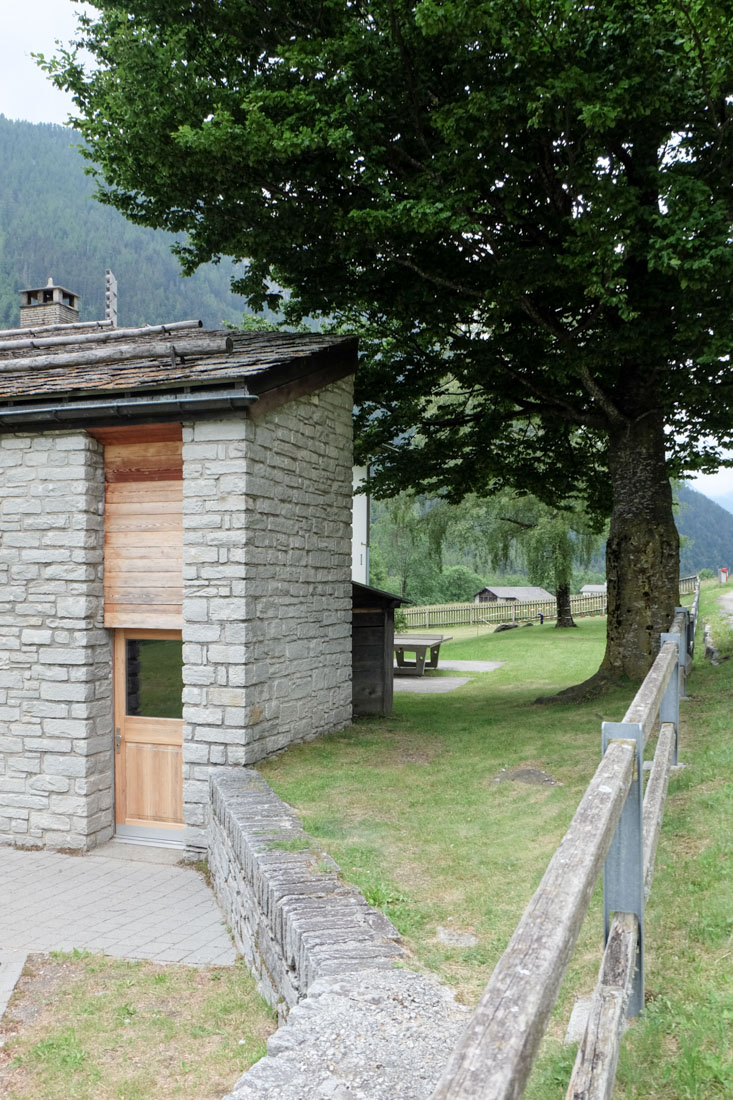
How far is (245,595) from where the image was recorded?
25.9 ft

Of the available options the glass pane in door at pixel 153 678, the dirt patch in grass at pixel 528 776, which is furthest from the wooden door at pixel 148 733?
the dirt patch in grass at pixel 528 776

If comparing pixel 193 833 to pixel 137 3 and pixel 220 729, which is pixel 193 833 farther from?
pixel 137 3

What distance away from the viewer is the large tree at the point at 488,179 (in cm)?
794

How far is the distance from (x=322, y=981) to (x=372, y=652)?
9170 millimetres

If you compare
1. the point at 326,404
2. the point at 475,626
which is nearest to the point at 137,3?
the point at 326,404

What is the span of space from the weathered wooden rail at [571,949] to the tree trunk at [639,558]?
25.5ft

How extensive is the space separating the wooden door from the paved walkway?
0.37 meters

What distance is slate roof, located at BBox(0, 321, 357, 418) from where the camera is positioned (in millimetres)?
8180

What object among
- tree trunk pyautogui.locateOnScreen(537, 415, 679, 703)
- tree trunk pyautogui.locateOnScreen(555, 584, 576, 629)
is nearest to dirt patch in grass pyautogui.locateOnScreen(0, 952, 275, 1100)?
tree trunk pyautogui.locateOnScreen(537, 415, 679, 703)

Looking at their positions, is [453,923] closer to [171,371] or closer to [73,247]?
[171,371]

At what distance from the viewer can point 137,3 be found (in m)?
9.42

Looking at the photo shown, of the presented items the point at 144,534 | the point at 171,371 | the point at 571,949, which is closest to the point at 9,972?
the point at 144,534

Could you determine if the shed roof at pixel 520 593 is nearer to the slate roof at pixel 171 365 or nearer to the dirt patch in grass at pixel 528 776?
the slate roof at pixel 171 365

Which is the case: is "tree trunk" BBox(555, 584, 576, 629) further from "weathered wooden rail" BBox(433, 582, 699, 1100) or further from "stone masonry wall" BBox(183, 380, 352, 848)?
"weathered wooden rail" BBox(433, 582, 699, 1100)
